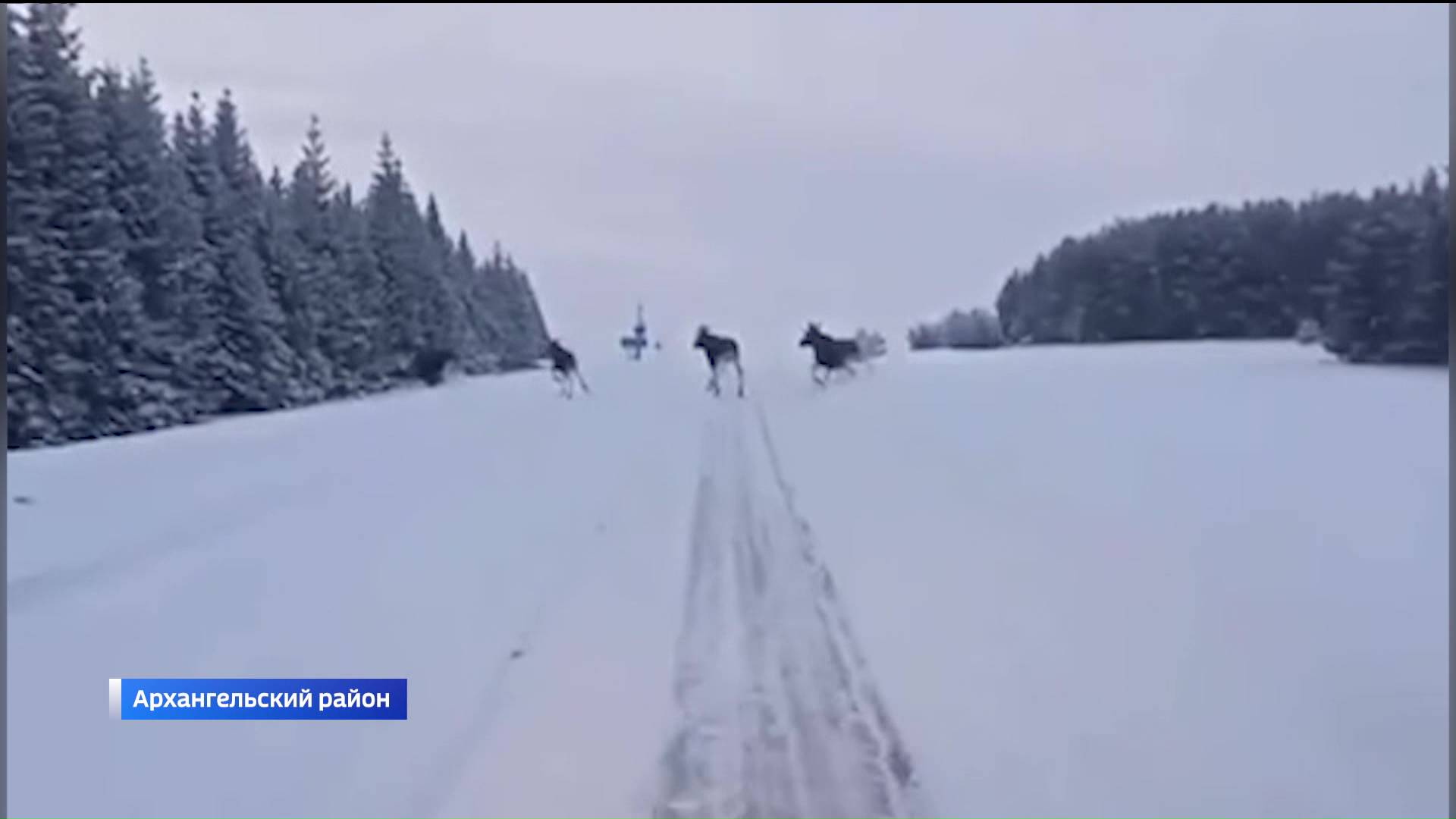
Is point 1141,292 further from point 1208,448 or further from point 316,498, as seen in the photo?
point 316,498

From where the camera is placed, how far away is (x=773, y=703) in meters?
5.94

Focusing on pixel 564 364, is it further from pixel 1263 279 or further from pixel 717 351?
→ pixel 1263 279

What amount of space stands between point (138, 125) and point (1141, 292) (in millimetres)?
43261

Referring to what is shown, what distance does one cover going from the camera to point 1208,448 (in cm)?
1424

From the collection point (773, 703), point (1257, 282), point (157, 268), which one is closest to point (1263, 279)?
point (1257, 282)

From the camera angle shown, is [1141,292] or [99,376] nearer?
[99,376]

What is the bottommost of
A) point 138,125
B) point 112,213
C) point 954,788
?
point 954,788

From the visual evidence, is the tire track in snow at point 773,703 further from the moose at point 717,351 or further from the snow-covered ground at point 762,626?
the moose at point 717,351

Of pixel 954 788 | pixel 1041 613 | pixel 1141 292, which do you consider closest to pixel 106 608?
pixel 954 788

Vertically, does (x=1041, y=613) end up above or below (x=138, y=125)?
below

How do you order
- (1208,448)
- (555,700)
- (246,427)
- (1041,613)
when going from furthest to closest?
(246,427), (1208,448), (1041,613), (555,700)

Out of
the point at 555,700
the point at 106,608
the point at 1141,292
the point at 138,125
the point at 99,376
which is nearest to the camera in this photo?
the point at 555,700

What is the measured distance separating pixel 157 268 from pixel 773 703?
27.5 m

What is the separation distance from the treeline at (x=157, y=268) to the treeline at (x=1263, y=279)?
2236 cm
